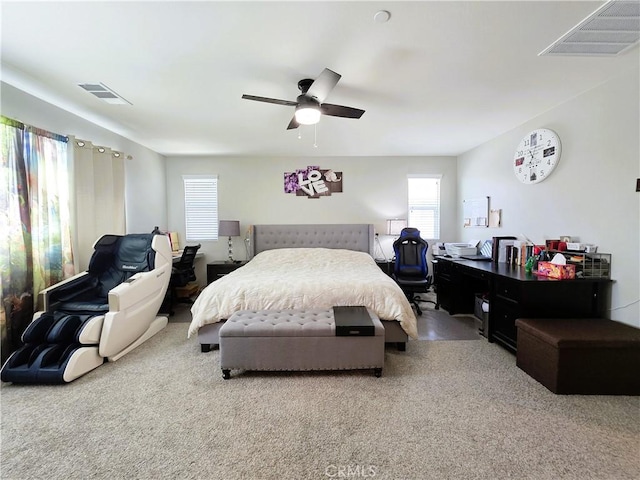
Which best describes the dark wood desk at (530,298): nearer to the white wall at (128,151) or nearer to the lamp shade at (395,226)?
the lamp shade at (395,226)

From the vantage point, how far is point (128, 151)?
3.96m

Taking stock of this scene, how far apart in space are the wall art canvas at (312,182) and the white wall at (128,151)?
228cm

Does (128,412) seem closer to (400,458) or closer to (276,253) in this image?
(400,458)

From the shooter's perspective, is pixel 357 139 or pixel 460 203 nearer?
pixel 357 139

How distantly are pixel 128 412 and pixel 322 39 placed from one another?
9.58 ft

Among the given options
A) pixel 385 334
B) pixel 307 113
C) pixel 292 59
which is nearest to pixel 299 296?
pixel 385 334

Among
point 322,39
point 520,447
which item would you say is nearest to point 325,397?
point 520,447

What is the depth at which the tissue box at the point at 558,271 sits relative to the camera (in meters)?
2.44

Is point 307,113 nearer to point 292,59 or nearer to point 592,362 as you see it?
point 292,59

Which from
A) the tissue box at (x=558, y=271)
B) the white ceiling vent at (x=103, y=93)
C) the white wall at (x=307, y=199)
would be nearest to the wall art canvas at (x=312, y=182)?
the white wall at (x=307, y=199)

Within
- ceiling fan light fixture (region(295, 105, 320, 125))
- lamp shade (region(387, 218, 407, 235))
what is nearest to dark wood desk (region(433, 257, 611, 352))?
lamp shade (region(387, 218, 407, 235))

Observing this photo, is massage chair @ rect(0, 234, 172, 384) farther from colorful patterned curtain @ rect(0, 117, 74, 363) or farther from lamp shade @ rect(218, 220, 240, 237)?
lamp shade @ rect(218, 220, 240, 237)

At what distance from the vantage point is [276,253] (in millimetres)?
4324

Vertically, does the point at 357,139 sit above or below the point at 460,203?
above
